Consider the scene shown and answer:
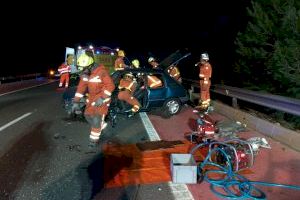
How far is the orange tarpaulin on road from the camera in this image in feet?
17.4

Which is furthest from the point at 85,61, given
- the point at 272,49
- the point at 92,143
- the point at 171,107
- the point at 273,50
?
the point at 272,49

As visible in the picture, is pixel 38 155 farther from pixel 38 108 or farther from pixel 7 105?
pixel 7 105

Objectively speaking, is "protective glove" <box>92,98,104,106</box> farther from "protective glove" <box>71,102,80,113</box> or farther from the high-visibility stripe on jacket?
the high-visibility stripe on jacket

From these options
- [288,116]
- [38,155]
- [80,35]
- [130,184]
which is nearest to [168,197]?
[130,184]

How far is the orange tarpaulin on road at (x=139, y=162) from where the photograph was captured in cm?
531

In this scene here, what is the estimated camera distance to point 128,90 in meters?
9.15

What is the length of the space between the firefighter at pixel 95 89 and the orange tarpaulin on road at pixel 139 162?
484 millimetres

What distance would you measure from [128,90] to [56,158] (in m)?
3.28

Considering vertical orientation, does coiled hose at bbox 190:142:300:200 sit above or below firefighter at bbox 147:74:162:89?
below

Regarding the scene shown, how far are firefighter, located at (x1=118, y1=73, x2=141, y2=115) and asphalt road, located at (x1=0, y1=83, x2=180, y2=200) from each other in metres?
0.53

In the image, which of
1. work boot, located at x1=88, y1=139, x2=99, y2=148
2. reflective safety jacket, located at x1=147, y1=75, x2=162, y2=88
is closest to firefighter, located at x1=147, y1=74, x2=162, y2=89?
reflective safety jacket, located at x1=147, y1=75, x2=162, y2=88

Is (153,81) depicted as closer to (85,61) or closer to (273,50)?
(85,61)

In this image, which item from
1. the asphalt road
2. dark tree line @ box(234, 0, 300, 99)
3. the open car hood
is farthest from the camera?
the open car hood

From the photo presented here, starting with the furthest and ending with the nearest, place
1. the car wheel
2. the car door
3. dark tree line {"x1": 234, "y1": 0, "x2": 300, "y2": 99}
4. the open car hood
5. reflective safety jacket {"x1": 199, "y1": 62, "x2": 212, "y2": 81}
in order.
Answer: the open car hood < reflective safety jacket {"x1": 199, "y1": 62, "x2": 212, "y2": 81} < the car wheel < the car door < dark tree line {"x1": 234, "y1": 0, "x2": 300, "y2": 99}
